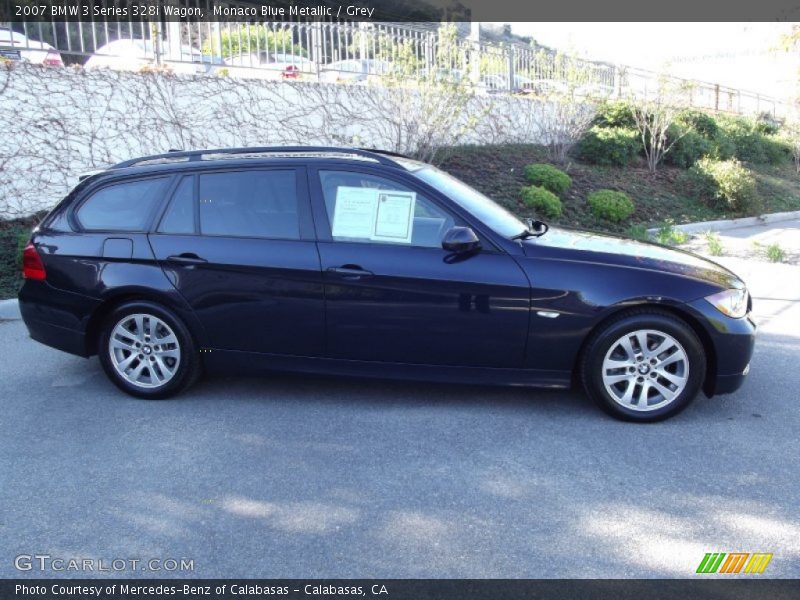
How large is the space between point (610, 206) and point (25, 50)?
8.76 metres

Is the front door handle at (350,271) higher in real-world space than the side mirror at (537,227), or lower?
lower

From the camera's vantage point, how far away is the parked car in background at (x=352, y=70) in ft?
43.5

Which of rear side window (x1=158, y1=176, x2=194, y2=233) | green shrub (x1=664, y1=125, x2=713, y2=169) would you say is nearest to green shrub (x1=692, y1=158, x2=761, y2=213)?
green shrub (x1=664, y1=125, x2=713, y2=169)

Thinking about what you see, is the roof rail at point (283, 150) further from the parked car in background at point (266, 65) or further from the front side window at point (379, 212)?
the parked car in background at point (266, 65)

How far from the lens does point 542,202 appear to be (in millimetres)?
11891

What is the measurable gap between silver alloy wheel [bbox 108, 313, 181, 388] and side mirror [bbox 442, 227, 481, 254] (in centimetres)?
193

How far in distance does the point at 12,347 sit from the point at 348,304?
346cm

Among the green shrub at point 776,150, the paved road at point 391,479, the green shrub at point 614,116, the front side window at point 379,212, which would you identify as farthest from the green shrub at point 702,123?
the front side window at point 379,212

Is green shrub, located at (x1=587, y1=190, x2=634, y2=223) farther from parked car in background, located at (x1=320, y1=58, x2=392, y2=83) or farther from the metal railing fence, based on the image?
parked car in background, located at (x1=320, y1=58, x2=392, y2=83)

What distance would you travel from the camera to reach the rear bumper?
5.26 m

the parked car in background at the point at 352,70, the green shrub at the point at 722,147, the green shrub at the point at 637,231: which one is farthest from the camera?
the green shrub at the point at 722,147

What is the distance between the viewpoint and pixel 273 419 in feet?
16.2

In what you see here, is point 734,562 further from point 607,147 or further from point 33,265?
point 607,147

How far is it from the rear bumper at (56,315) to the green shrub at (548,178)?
8.97 m
